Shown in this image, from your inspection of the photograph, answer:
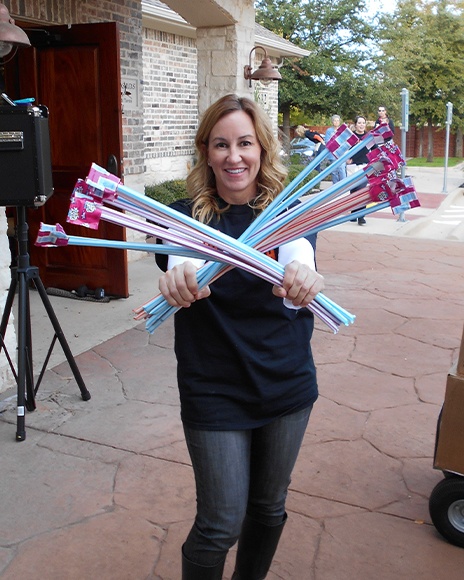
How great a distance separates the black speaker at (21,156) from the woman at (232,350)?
2.17 metres

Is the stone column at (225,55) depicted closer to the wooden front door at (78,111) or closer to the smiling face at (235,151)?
the wooden front door at (78,111)

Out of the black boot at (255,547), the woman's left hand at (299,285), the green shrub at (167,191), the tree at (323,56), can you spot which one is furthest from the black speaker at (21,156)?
the tree at (323,56)

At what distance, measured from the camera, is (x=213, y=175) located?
2.01m

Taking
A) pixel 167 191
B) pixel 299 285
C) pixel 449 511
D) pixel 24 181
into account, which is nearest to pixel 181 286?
pixel 299 285

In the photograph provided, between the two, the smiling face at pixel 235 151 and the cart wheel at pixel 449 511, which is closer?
the smiling face at pixel 235 151

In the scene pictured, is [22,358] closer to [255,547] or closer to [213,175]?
[255,547]

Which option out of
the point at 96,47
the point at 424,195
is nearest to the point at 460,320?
the point at 96,47

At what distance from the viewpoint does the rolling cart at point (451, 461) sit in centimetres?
263

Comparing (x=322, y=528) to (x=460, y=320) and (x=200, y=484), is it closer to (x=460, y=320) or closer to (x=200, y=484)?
(x=200, y=484)

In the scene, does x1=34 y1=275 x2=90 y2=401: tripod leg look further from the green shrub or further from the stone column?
the green shrub

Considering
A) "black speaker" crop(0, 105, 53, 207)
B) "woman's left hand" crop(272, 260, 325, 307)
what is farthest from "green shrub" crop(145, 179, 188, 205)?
"woman's left hand" crop(272, 260, 325, 307)

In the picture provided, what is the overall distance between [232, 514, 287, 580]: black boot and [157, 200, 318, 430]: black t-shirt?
42 centimetres

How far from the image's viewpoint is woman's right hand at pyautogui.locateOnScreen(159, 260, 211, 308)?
164 centimetres

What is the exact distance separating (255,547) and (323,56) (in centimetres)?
2234
